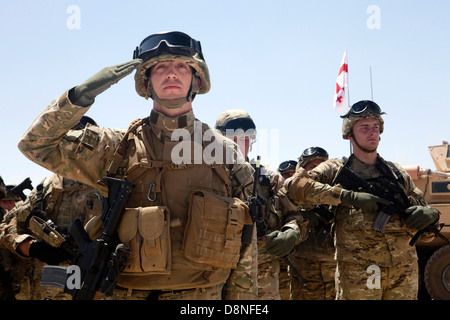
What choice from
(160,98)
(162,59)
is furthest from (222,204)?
(162,59)

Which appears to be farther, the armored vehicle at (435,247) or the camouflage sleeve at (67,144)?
the armored vehicle at (435,247)

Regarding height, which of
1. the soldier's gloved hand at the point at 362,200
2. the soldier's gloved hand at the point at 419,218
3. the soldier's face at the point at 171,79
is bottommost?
the soldier's gloved hand at the point at 419,218

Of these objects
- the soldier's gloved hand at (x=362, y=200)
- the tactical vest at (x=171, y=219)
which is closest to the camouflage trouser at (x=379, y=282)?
the soldier's gloved hand at (x=362, y=200)

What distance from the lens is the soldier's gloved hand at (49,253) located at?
16.0 ft

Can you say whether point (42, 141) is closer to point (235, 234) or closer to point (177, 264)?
point (177, 264)

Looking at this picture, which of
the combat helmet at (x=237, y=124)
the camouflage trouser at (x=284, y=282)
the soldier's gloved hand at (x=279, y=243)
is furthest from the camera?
the camouflage trouser at (x=284, y=282)

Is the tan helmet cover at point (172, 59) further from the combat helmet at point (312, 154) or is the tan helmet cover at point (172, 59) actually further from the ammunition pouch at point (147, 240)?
the combat helmet at point (312, 154)

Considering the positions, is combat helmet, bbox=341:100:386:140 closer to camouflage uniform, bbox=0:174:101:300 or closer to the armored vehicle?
camouflage uniform, bbox=0:174:101:300

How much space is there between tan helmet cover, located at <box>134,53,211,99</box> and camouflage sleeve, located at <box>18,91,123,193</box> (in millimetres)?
461

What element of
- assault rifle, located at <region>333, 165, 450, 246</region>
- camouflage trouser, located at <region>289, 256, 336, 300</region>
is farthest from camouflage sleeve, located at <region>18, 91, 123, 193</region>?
camouflage trouser, located at <region>289, 256, 336, 300</region>

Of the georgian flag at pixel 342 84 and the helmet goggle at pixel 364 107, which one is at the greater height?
the georgian flag at pixel 342 84

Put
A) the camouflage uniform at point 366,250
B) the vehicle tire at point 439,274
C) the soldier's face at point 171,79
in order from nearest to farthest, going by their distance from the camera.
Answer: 1. the soldier's face at point 171,79
2. the camouflage uniform at point 366,250
3. the vehicle tire at point 439,274

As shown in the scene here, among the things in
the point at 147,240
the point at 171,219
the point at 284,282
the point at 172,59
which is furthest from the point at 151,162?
the point at 284,282

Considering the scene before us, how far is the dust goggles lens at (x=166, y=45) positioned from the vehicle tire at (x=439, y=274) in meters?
8.27
